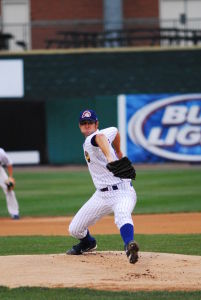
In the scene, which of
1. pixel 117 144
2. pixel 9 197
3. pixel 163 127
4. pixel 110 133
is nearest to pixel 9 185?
pixel 9 197

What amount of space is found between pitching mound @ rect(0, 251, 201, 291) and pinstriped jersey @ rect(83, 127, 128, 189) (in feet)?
3.00

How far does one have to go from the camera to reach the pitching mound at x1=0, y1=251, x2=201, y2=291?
28.3 feet

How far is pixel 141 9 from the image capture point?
34.2m

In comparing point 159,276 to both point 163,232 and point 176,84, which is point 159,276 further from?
point 176,84

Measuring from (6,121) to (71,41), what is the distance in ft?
12.0

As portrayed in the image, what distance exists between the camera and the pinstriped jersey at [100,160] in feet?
31.8

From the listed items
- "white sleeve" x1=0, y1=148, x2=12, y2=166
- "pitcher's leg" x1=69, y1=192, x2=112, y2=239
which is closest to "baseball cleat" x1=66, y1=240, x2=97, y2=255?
"pitcher's leg" x1=69, y1=192, x2=112, y2=239

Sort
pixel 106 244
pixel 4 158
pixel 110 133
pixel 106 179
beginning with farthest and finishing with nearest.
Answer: pixel 4 158
pixel 106 244
pixel 106 179
pixel 110 133

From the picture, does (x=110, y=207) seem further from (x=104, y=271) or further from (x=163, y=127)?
(x=163, y=127)

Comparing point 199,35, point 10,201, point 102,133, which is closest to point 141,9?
point 199,35

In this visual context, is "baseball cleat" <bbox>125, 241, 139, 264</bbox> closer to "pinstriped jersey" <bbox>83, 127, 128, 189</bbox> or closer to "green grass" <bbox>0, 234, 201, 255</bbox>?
"pinstriped jersey" <bbox>83, 127, 128, 189</bbox>

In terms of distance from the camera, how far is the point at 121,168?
9344mm

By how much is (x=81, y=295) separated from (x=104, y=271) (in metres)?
1.10

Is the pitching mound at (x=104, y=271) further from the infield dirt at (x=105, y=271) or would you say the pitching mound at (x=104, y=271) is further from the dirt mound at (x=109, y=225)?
the dirt mound at (x=109, y=225)
